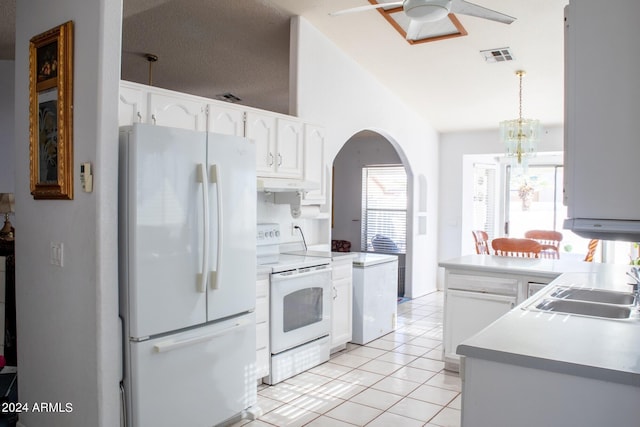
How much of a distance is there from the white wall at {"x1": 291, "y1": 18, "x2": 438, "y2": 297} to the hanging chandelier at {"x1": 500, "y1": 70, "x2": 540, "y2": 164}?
1.22 meters

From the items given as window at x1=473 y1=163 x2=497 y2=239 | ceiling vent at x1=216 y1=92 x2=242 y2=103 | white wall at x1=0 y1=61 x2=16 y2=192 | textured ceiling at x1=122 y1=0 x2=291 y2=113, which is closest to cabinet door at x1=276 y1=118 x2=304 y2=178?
textured ceiling at x1=122 y1=0 x2=291 y2=113

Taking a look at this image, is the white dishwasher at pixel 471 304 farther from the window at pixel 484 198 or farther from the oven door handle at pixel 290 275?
the window at pixel 484 198

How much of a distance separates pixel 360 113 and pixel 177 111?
263 cm

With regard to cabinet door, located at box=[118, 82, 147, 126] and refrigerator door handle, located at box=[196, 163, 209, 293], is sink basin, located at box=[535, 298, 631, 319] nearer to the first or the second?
refrigerator door handle, located at box=[196, 163, 209, 293]

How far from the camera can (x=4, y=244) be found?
12.9ft

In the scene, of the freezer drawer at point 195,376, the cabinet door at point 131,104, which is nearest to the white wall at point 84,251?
the freezer drawer at point 195,376

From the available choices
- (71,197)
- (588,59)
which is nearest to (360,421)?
(71,197)

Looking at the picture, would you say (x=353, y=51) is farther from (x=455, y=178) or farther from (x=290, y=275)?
(x=455, y=178)

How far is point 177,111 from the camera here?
320 centimetres

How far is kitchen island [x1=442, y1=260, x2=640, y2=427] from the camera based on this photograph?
1497 mm

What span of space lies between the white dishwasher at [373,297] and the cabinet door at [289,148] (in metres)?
1.11

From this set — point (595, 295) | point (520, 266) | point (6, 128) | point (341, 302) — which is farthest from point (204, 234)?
point (6, 128)

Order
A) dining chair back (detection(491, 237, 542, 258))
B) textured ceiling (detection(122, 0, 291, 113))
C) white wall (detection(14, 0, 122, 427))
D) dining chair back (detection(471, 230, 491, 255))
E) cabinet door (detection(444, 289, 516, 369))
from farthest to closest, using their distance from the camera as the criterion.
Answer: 1. dining chair back (detection(471, 230, 491, 255))
2. dining chair back (detection(491, 237, 542, 258))
3. textured ceiling (detection(122, 0, 291, 113))
4. cabinet door (detection(444, 289, 516, 369))
5. white wall (detection(14, 0, 122, 427))

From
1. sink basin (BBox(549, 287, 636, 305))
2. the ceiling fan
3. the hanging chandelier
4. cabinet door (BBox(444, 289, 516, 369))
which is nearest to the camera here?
sink basin (BBox(549, 287, 636, 305))
